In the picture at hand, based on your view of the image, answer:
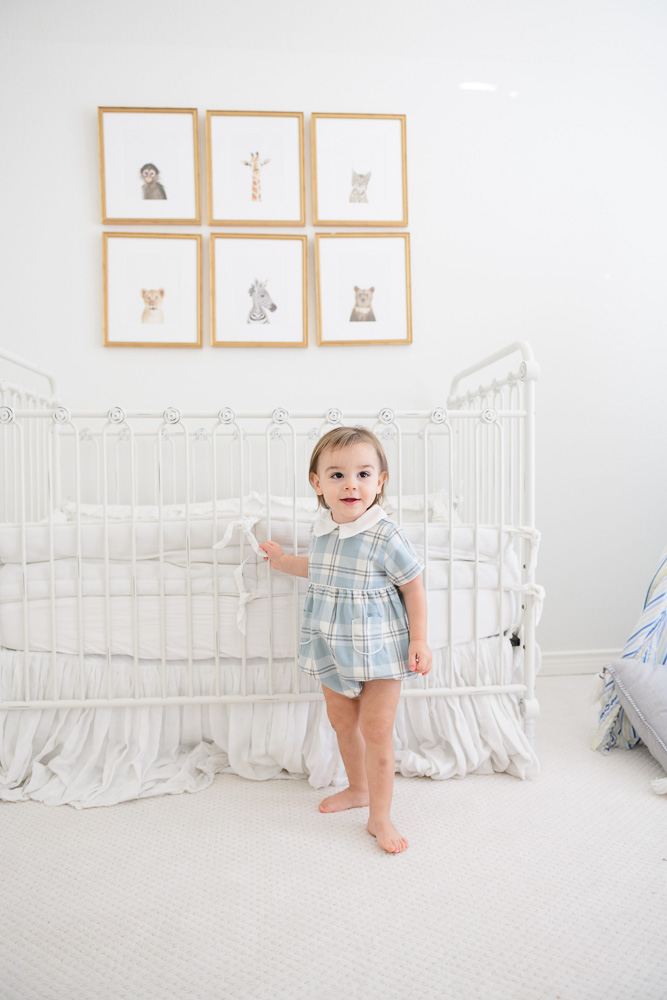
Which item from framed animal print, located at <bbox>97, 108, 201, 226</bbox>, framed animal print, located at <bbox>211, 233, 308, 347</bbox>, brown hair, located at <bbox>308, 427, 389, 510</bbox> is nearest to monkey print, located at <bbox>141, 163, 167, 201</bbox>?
framed animal print, located at <bbox>97, 108, 201, 226</bbox>

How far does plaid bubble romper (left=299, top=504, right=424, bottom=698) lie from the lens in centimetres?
124

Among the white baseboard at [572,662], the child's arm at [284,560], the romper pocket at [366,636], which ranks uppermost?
the child's arm at [284,560]

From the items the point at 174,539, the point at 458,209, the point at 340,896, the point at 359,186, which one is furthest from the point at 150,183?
the point at 340,896

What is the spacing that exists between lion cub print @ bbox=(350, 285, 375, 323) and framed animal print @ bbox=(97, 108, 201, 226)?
23.6 inches

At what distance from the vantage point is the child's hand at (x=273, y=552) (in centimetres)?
143

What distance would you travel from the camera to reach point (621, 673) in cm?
163

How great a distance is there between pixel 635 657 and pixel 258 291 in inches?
64.5

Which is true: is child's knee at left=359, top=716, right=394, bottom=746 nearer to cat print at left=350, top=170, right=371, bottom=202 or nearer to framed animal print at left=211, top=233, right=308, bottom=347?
framed animal print at left=211, top=233, right=308, bottom=347

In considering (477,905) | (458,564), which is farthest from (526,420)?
(477,905)

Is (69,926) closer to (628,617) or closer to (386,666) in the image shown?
(386,666)

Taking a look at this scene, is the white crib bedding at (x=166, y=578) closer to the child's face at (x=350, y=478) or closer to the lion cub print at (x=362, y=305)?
the child's face at (x=350, y=478)

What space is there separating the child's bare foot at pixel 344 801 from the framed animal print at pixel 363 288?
1.45 metres

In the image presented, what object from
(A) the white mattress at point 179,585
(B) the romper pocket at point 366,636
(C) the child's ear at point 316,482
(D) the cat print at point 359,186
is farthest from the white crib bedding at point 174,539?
(D) the cat print at point 359,186

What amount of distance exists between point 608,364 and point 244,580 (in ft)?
5.33
